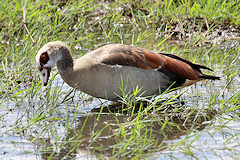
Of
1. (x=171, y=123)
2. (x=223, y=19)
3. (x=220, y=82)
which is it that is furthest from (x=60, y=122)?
(x=223, y=19)

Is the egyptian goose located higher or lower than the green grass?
higher

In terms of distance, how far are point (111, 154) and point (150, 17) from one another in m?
5.66

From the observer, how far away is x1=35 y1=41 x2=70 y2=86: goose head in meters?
5.90

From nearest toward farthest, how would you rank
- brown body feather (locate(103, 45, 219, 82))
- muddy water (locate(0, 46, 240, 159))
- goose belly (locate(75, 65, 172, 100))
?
muddy water (locate(0, 46, 240, 159)) < goose belly (locate(75, 65, 172, 100)) < brown body feather (locate(103, 45, 219, 82))

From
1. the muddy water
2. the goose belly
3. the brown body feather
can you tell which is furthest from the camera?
the brown body feather

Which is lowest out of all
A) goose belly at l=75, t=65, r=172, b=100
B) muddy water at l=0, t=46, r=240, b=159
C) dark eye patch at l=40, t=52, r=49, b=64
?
muddy water at l=0, t=46, r=240, b=159

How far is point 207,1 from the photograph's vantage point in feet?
29.1

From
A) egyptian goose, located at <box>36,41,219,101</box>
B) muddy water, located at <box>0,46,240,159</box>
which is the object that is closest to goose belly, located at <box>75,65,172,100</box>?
egyptian goose, located at <box>36,41,219,101</box>

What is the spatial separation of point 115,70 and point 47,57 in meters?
0.87

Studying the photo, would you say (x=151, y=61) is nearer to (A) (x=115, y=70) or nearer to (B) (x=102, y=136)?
(A) (x=115, y=70)

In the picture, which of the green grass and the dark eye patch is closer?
the green grass

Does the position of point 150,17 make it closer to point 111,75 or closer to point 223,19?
point 223,19

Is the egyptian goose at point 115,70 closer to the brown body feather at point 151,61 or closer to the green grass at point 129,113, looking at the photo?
the brown body feather at point 151,61

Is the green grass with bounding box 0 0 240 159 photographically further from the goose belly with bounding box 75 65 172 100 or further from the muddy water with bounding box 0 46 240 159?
the goose belly with bounding box 75 65 172 100
